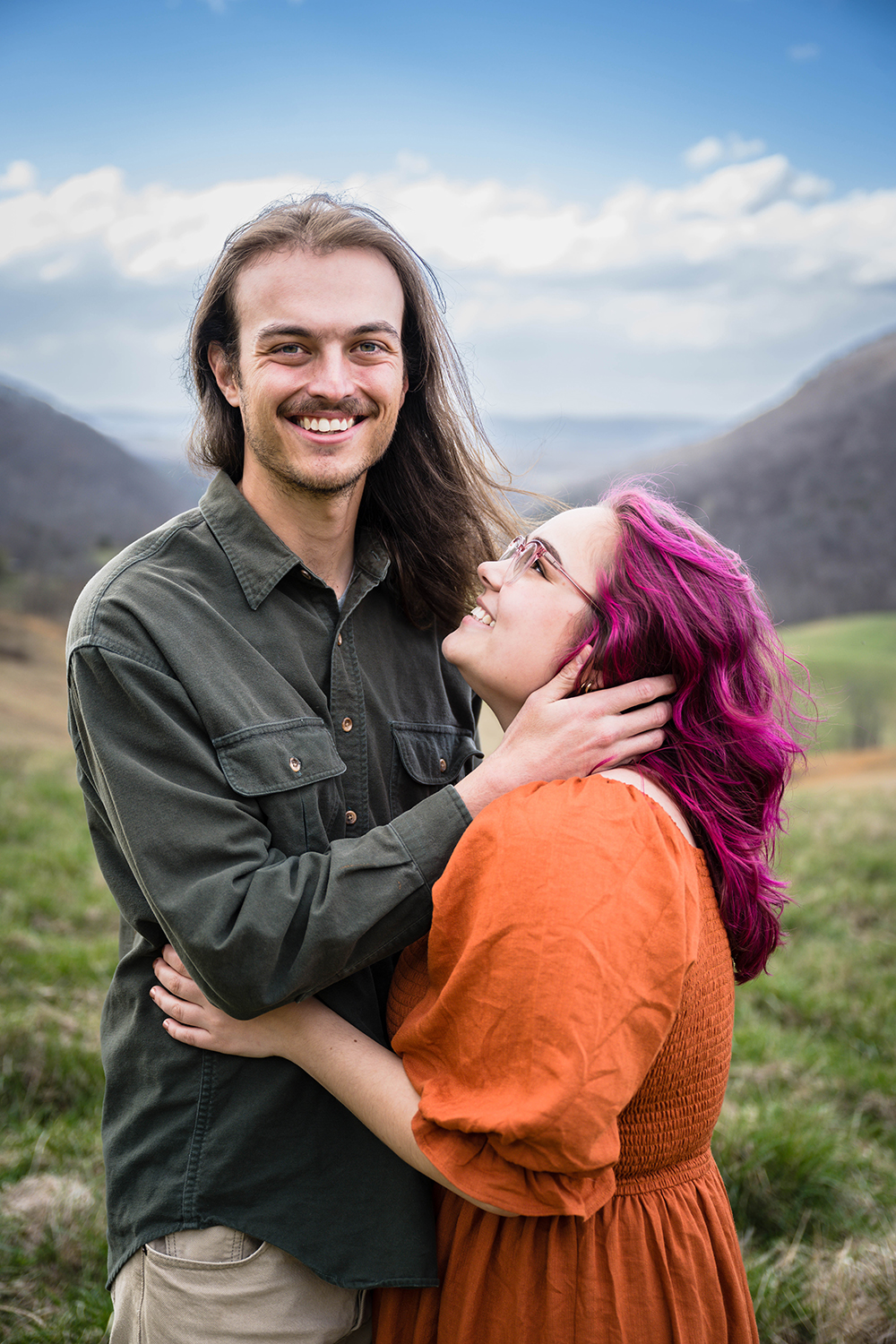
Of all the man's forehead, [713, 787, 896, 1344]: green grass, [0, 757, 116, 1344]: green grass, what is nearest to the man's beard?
the man's forehead

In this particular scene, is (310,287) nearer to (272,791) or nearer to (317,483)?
(317,483)

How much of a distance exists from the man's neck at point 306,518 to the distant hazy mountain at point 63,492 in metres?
6.58

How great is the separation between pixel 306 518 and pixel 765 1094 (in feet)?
9.69

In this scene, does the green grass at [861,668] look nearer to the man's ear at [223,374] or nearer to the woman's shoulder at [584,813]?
the man's ear at [223,374]

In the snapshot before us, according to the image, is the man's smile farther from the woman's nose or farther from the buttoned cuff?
the buttoned cuff

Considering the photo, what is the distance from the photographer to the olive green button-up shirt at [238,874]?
1.56 metres

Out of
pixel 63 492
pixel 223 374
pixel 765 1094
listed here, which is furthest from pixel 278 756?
pixel 63 492

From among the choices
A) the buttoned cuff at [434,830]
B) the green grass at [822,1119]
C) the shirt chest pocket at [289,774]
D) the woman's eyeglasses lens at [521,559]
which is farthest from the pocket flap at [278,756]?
the green grass at [822,1119]

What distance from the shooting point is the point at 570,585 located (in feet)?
5.79

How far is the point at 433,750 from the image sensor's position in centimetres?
223

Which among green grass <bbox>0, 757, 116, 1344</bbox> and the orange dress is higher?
the orange dress

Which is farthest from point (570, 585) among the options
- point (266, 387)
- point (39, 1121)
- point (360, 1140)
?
point (39, 1121)

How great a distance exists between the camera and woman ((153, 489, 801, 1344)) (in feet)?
4.29

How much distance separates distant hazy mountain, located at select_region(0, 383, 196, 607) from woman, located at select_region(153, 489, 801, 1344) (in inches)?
283
